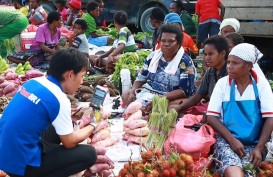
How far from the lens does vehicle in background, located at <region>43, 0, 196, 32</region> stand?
1109 cm

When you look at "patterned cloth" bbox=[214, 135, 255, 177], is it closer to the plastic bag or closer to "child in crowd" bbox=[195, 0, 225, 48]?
the plastic bag

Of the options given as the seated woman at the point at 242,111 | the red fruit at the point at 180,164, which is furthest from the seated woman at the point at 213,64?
the red fruit at the point at 180,164

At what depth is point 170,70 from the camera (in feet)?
16.0

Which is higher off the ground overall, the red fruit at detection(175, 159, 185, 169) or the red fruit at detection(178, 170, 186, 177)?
the red fruit at detection(175, 159, 185, 169)

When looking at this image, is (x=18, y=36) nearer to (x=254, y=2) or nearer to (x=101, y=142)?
(x=254, y=2)

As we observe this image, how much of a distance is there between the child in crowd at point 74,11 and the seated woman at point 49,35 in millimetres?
2433

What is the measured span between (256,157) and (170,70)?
174 centimetres

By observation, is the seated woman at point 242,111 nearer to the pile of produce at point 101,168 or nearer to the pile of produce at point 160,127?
the pile of produce at point 160,127

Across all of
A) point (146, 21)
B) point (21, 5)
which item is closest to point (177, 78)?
point (146, 21)

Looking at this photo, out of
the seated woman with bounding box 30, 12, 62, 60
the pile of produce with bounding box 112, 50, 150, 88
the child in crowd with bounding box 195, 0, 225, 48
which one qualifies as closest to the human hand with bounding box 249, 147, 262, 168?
the pile of produce with bounding box 112, 50, 150, 88

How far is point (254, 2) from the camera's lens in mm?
→ 7605

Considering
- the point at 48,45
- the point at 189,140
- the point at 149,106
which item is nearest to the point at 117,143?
the point at 149,106

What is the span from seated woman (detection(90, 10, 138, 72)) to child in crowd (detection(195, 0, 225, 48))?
150 centimetres

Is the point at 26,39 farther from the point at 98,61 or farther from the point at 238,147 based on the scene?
the point at 238,147
